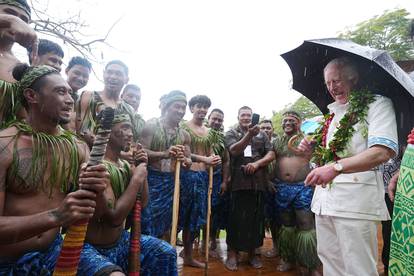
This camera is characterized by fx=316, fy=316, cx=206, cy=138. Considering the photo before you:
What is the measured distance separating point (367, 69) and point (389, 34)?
11690 mm

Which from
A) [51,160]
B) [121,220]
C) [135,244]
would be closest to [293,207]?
[135,244]

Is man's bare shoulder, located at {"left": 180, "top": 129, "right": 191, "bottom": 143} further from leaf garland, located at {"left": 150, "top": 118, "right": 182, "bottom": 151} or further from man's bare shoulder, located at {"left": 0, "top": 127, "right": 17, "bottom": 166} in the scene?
man's bare shoulder, located at {"left": 0, "top": 127, "right": 17, "bottom": 166}

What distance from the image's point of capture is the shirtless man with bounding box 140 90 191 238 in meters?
3.92

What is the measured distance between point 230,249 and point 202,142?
63.7 inches

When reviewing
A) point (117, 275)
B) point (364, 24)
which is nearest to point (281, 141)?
point (117, 275)

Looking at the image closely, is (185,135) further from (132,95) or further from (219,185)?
(219,185)

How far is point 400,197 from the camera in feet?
7.38

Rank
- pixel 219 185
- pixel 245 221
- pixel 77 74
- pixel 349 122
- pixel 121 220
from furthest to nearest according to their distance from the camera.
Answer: pixel 219 185
pixel 245 221
pixel 77 74
pixel 349 122
pixel 121 220

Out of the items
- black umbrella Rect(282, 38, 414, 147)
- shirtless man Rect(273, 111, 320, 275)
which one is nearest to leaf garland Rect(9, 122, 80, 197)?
black umbrella Rect(282, 38, 414, 147)

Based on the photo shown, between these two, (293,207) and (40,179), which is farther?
(293,207)

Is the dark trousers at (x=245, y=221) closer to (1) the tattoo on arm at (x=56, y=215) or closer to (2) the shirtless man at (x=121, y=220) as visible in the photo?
(2) the shirtless man at (x=121, y=220)

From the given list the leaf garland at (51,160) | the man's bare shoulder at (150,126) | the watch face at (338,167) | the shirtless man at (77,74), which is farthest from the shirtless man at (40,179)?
the man's bare shoulder at (150,126)

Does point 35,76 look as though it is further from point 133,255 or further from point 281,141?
point 281,141

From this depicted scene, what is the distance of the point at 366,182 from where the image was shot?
2316 mm
